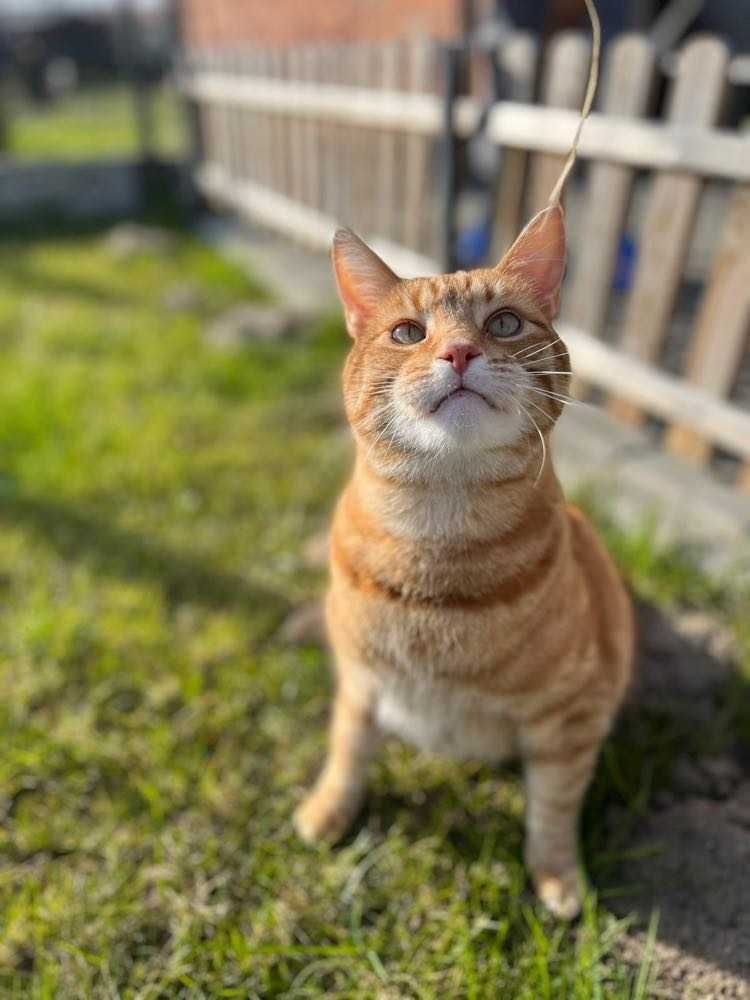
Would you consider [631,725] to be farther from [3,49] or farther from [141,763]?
[3,49]

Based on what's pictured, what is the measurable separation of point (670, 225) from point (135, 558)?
8.01ft

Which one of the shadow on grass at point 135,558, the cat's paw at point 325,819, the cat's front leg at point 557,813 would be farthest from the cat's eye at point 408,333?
the shadow on grass at point 135,558

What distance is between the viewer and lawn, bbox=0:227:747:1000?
169cm

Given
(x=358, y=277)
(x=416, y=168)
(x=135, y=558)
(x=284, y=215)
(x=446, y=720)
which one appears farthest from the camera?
(x=284, y=215)

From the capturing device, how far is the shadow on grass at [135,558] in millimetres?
2738

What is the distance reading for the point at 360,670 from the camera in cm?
172

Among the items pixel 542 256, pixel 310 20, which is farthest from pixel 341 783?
pixel 310 20

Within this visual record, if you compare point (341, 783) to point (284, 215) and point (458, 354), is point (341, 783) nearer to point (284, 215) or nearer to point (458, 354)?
point (458, 354)

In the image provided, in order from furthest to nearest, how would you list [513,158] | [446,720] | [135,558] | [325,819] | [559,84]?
[513,158] → [559,84] → [135,558] → [325,819] → [446,720]

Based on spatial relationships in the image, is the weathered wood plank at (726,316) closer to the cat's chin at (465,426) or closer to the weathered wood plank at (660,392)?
the weathered wood plank at (660,392)

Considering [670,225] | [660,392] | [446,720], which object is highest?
[670,225]

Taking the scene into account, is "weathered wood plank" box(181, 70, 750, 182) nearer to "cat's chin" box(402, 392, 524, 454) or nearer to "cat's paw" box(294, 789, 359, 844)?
"cat's chin" box(402, 392, 524, 454)

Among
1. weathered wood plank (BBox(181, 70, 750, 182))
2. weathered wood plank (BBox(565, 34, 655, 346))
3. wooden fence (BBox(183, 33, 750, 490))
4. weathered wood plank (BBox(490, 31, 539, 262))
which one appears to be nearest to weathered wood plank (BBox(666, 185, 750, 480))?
wooden fence (BBox(183, 33, 750, 490))

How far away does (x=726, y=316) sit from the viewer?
2934mm
